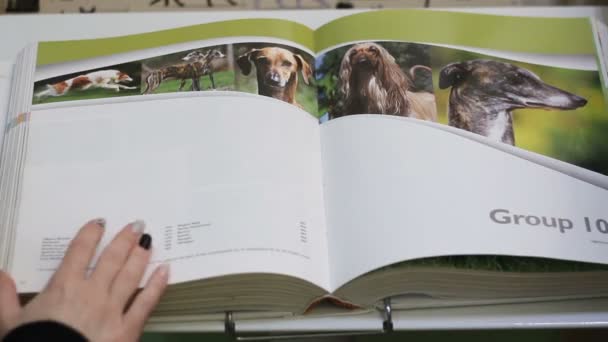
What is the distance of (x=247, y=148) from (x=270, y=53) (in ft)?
0.39

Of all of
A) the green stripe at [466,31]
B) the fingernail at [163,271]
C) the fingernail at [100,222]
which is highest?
the green stripe at [466,31]

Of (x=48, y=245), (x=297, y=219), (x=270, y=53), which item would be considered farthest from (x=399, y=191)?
(x=48, y=245)

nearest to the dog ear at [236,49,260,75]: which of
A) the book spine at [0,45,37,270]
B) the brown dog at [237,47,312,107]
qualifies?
the brown dog at [237,47,312,107]

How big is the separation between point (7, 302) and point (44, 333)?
0.06m

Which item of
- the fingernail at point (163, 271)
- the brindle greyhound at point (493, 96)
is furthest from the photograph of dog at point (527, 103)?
the fingernail at point (163, 271)

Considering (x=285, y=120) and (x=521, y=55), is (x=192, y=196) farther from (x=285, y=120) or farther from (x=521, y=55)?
Result: (x=521, y=55)

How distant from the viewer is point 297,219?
0.47 meters

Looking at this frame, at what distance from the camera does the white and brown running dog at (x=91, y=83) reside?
54 cm

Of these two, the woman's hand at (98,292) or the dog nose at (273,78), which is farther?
the dog nose at (273,78)

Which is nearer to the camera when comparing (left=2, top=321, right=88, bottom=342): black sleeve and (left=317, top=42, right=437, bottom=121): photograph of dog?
(left=2, top=321, right=88, bottom=342): black sleeve

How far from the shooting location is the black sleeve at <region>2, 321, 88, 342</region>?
0.39 metres

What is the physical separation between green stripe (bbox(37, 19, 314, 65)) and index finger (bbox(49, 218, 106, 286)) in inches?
7.8

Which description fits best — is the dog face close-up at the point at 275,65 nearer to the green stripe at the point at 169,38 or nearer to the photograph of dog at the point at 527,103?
the green stripe at the point at 169,38

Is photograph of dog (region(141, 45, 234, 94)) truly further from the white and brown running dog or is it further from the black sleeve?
the black sleeve
